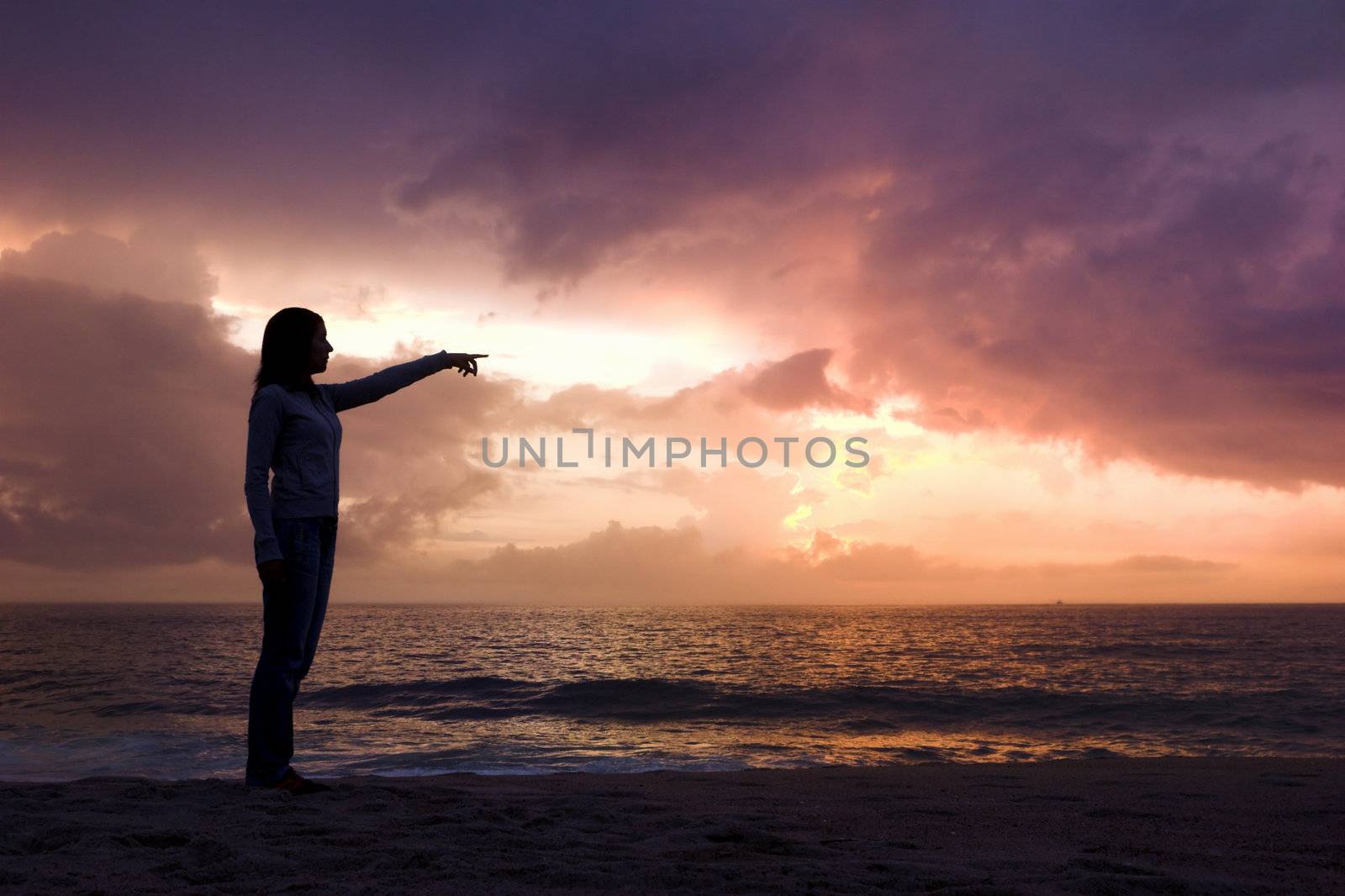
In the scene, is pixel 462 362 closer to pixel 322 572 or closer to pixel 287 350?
pixel 287 350

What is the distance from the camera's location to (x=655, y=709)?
15.5 metres

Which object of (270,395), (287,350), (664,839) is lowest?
(664,839)

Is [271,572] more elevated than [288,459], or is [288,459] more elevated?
[288,459]

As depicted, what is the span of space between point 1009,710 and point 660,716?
6.62 metres

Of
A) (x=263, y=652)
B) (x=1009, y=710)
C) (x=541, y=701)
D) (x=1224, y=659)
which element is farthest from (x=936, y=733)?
(x=1224, y=659)

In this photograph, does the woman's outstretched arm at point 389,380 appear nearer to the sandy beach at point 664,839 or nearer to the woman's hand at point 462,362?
the woman's hand at point 462,362

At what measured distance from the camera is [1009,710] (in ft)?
50.0

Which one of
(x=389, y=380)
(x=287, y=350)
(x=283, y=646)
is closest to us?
(x=283, y=646)

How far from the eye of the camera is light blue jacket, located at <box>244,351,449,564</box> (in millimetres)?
4191

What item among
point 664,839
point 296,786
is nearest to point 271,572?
point 296,786

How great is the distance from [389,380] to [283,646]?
161 cm

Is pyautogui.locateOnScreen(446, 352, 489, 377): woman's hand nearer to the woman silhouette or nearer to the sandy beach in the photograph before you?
the woman silhouette

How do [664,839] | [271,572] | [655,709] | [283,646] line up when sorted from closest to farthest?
[664,839], [271,572], [283,646], [655,709]

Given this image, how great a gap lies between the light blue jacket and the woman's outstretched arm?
11cm
